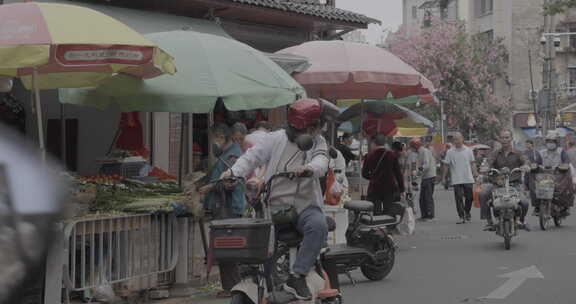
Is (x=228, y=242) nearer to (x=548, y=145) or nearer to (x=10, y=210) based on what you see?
(x=10, y=210)

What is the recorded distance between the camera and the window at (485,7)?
55.8 metres

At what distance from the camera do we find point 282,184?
266 inches

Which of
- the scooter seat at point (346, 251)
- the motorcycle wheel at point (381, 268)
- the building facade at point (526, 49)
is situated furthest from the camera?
the building facade at point (526, 49)

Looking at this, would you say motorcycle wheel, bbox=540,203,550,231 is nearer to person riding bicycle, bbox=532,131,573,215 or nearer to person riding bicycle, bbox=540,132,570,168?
person riding bicycle, bbox=532,131,573,215

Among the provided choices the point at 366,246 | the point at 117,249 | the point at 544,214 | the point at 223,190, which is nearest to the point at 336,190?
the point at 366,246

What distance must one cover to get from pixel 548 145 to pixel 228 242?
1308cm

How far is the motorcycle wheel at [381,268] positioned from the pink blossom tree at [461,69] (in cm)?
3992

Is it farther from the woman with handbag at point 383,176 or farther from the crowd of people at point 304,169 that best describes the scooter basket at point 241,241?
the woman with handbag at point 383,176

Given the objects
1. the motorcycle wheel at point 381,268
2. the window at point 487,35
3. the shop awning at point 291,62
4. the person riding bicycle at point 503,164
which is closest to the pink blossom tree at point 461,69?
the window at point 487,35

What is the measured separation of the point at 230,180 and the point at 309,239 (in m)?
0.73

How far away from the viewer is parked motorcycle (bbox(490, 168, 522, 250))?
13.3m

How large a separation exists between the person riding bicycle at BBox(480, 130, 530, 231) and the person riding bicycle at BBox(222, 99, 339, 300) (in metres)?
7.67

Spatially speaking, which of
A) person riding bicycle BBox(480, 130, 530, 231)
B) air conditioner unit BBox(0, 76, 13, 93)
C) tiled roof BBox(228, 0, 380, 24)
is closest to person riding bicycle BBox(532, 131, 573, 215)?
person riding bicycle BBox(480, 130, 530, 231)

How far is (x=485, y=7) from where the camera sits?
187 ft
